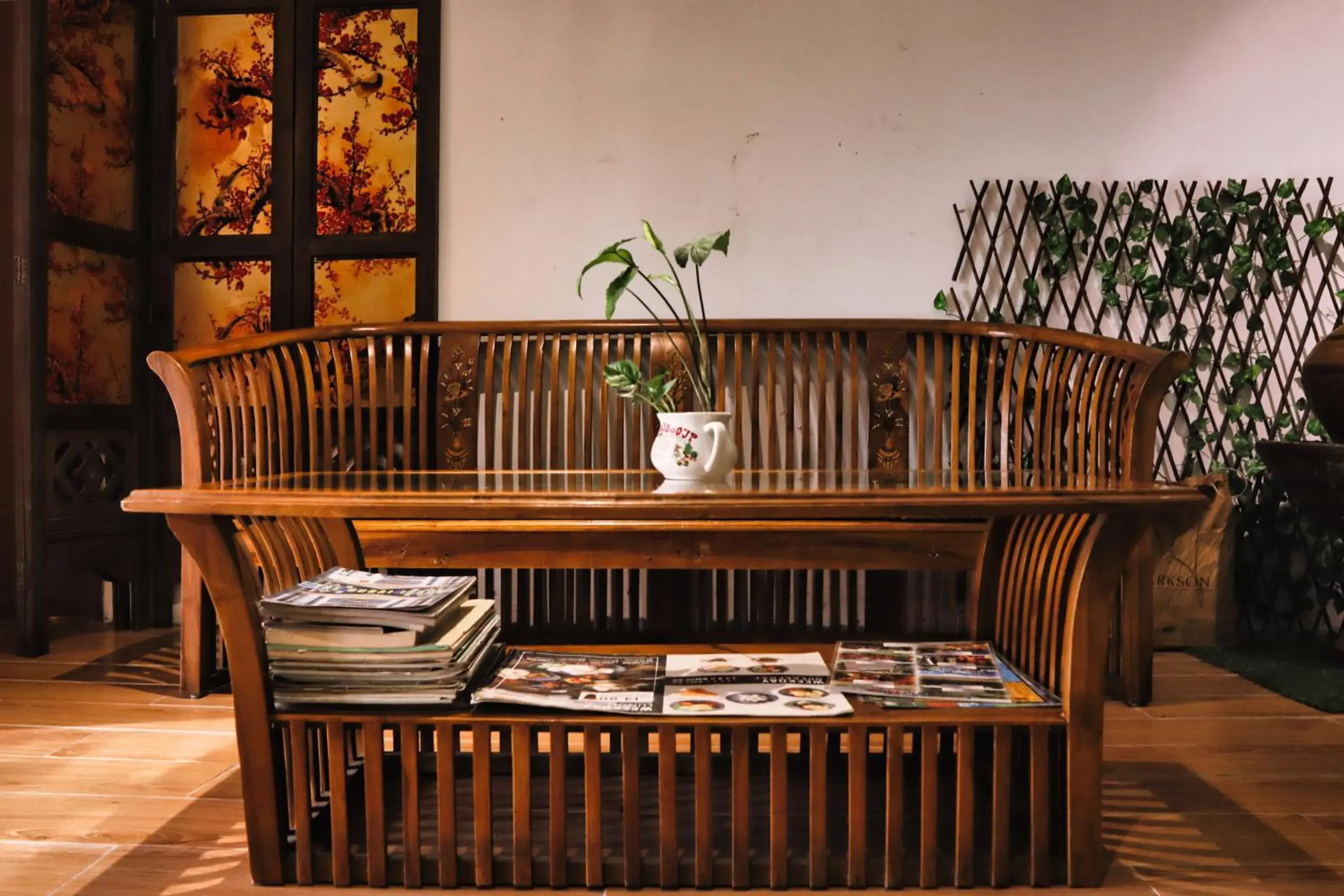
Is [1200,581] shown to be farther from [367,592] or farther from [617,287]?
[367,592]

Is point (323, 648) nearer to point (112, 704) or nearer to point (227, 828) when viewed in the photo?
point (227, 828)

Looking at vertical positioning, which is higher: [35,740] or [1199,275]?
[1199,275]

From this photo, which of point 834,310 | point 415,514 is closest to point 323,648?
point 415,514

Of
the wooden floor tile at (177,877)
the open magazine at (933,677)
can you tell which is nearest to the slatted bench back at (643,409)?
the open magazine at (933,677)

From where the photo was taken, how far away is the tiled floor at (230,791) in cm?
137

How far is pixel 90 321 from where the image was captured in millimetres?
2959

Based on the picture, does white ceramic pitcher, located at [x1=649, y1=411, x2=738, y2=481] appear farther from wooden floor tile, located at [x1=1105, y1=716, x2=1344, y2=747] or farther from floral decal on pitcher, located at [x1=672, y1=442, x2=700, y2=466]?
wooden floor tile, located at [x1=1105, y1=716, x2=1344, y2=747]

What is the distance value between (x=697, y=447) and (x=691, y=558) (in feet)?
2.53

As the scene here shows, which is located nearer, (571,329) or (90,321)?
(571,329)

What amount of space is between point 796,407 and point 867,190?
655mm

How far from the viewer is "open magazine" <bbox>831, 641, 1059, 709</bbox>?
4.37 feet

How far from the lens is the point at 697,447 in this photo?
154cm

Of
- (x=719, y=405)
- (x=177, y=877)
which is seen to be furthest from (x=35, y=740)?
(x=719, y=405)

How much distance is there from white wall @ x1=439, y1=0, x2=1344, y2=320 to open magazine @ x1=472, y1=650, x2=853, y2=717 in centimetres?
158
